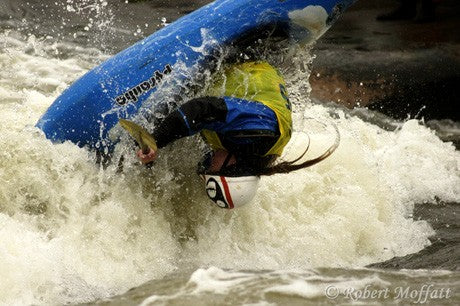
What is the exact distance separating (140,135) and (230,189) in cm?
63

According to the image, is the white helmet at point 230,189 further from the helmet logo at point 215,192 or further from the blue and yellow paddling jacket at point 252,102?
the blue and yellow paddling jacket at point 252,102

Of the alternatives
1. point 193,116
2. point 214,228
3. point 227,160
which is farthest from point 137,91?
point 214,228

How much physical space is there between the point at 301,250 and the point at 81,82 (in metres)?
1.73

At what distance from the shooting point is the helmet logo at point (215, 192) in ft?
14.5

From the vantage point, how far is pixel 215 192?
4457mm

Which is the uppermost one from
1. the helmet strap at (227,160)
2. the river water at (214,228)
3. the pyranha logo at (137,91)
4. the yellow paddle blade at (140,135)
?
the pyranha logo at (137,91)

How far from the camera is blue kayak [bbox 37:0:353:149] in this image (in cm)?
452

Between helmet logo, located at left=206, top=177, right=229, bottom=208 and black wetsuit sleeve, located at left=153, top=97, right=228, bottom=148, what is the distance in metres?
0.38

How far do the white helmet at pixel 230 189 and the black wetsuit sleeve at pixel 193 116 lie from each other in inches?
14.5

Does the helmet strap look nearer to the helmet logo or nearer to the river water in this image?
the helmet logo

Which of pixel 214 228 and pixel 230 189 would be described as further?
pixel 214 228

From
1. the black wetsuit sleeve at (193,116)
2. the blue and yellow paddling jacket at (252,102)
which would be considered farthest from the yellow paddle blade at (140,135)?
the blue and yellow paddling jacket at (252,102)

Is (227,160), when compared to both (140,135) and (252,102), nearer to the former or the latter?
(252,102)

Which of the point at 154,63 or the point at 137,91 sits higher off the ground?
the point at 154,63
